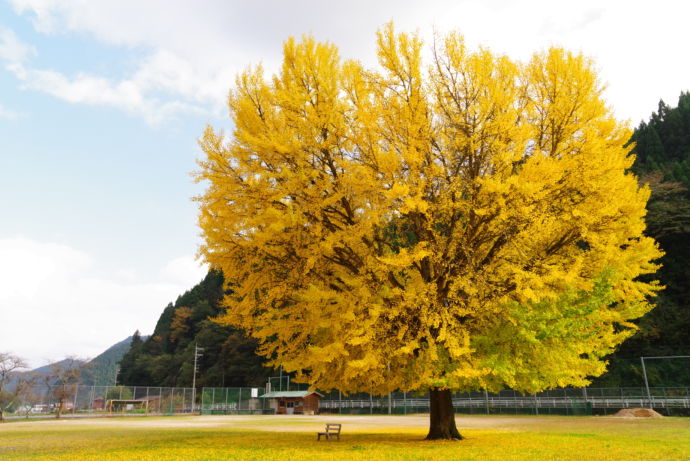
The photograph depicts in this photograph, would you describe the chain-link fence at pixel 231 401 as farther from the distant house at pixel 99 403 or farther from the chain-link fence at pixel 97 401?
the distant house at pixel 99 403

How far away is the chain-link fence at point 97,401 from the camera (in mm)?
45188

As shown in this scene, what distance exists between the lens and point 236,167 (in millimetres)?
12898

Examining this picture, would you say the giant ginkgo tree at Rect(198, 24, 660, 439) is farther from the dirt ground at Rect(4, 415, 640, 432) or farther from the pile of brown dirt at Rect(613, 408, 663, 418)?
the pile of brown dirt at Rect(613, 408, 663, 418)

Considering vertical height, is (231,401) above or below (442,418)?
below

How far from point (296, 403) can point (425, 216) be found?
5176cm

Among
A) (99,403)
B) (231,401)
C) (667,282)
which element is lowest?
(231,401)

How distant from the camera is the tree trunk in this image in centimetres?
1398

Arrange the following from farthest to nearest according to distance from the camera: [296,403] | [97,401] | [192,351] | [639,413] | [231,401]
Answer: [192,351] → [296,403] → [231,401] → [97,401] → [639,413]

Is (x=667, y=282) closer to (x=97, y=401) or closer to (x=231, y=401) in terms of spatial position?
(x=231, y=401)

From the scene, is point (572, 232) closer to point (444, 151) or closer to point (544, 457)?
point (444, 151)

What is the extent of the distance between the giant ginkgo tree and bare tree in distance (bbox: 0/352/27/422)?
1719 inches

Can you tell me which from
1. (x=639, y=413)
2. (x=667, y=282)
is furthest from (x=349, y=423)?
(x=667, y=282)

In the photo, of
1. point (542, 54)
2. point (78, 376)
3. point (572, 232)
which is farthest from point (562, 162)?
point (78, 376)

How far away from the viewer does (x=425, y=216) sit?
1249 cm
